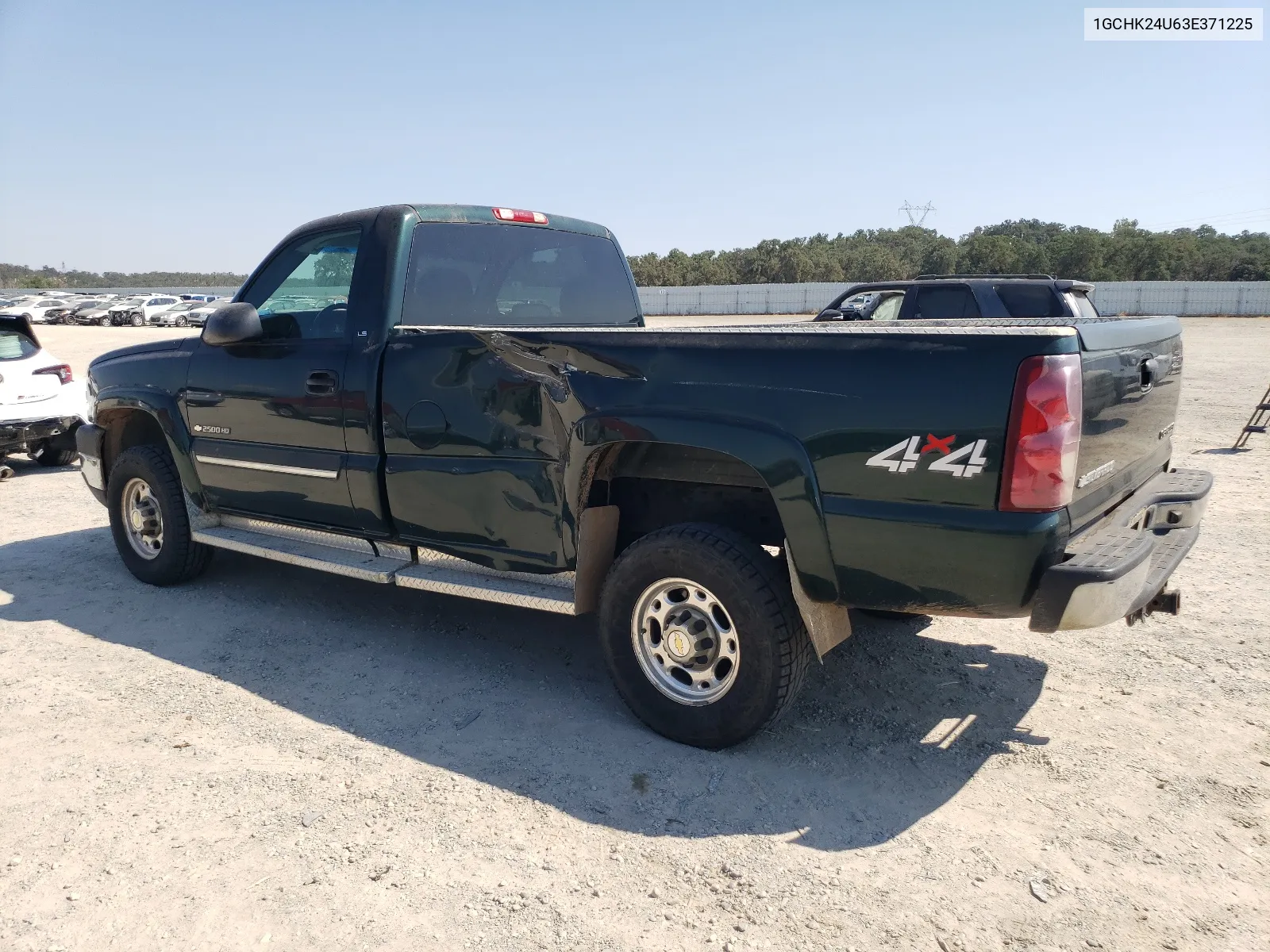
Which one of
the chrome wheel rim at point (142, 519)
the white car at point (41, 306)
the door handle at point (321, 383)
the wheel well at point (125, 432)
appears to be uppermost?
the white car at point (41, 306)

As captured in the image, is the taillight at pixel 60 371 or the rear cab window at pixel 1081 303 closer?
the taillight at pixel 60 371

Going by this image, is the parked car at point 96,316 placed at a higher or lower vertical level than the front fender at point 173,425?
higher

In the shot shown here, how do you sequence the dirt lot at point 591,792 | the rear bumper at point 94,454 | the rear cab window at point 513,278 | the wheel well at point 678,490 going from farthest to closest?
the rear bumper at point 94,454 < the rear cab window at point 513,278 < the wheel well at point 678,490 < the dirt lot at point 591,792

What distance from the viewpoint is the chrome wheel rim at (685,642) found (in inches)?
132

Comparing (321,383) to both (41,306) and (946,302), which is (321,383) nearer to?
(946,302)

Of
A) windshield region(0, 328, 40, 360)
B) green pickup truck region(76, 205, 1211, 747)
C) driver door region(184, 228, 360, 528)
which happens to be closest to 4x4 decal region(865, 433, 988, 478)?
green pickup truck region(76, 205, 1211, 747)

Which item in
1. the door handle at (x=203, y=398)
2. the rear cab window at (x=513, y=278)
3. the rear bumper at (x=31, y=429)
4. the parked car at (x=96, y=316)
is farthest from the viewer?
the parked car at (x=96, y=316)

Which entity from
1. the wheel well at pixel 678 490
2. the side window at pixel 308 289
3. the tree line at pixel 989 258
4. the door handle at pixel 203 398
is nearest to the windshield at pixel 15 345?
the door handle at pixel 203 398

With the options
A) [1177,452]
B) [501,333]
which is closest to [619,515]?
[501,333]

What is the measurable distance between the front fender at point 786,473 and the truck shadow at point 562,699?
0.74 m

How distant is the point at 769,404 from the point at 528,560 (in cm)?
132

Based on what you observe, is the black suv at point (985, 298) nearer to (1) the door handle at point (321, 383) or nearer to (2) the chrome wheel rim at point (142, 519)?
(1) the door handle at point (321, 383)

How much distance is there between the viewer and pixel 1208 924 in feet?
8.00

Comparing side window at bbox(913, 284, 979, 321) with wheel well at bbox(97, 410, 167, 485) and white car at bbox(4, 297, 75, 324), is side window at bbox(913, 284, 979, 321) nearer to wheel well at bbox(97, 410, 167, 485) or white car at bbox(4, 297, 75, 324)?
wheel well at bbox(97, 410, 167, 485)
